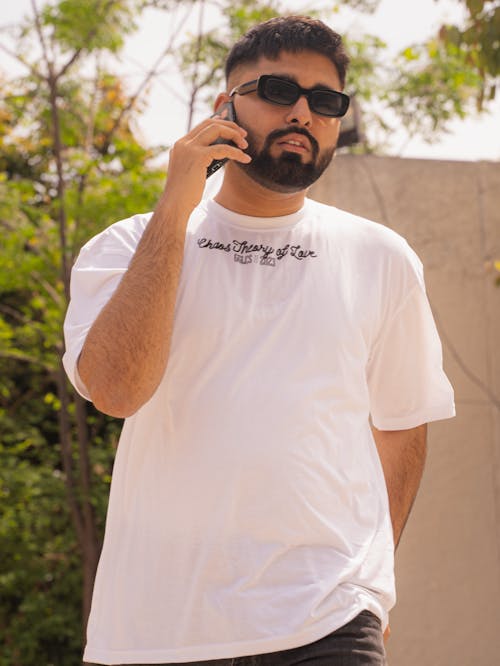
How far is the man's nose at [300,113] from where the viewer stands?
92.2 inches

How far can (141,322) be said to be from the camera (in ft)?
6.75

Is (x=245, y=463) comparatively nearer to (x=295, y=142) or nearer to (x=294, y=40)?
(x=295, y=142)

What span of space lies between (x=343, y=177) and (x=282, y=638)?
3682 mm

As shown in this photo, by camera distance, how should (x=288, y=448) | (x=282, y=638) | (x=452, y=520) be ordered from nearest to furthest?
(x=282, y=638) < (x=288, y=448) < (x=452, y=520)

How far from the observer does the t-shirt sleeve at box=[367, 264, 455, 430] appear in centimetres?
246

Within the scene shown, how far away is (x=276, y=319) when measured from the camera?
219 cm

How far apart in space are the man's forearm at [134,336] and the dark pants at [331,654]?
1.74ft

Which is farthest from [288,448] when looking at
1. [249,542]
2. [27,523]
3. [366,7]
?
[366,7]

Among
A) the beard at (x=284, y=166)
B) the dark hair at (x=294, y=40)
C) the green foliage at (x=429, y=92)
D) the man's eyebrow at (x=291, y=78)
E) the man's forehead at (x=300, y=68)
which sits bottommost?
the beard at (x=284, y=166)

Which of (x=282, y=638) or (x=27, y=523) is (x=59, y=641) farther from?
(x=282, y=638)

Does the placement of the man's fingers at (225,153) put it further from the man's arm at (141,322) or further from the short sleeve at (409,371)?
the short sleeve at (409,371)

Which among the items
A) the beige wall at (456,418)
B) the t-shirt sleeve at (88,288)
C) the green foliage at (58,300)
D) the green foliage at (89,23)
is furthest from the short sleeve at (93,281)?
the green foliage at (89,23)

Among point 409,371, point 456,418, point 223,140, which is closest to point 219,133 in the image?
point 223,140

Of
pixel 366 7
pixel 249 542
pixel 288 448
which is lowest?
pixel 249 542
